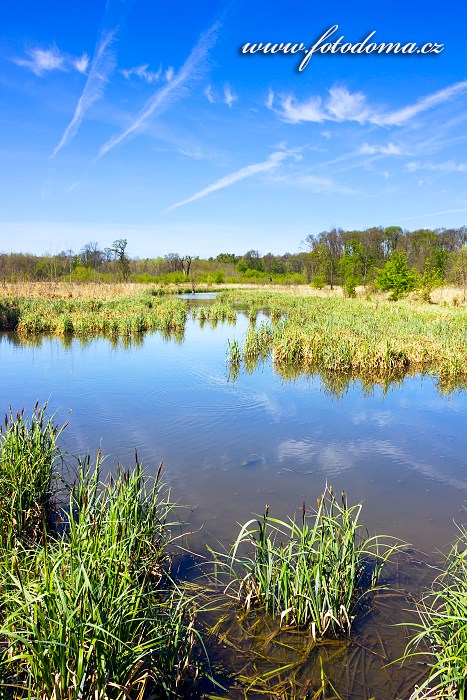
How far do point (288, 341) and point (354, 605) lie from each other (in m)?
9.45

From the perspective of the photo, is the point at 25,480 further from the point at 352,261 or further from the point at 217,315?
the point at 352,261

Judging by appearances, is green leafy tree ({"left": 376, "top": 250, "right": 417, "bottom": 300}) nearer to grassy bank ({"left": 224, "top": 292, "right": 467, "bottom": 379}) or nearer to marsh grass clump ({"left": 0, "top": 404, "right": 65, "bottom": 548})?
grassy bank ({"left": 224, "top": 292, "right": 467, "bottom": 379})

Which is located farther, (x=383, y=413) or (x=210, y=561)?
(x=383, y=413)

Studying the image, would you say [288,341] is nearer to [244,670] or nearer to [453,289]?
[244,670]

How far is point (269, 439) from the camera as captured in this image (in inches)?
269

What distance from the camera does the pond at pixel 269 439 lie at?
15.0 ft

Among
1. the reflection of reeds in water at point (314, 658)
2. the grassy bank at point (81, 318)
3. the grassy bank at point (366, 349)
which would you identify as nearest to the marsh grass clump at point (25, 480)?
the reflection of reeds in water at point (314, 658)

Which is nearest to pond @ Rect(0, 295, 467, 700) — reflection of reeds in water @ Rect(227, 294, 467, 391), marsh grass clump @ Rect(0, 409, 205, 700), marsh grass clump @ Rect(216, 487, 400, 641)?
marsh grass clump @ Rect(216, 487, 400, 641)

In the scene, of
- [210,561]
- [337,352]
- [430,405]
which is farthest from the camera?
[337,352]

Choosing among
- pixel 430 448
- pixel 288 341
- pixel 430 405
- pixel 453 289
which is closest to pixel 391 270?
pixel 453 289

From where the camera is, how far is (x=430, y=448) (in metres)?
6.64

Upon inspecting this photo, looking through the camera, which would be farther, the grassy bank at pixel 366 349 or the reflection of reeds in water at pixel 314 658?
the grassy bank at pixel 366 349

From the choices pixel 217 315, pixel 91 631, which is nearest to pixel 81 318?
pixel 217 315

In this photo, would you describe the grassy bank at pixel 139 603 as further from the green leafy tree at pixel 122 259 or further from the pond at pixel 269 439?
the green leafy tree at pixel 122 259
